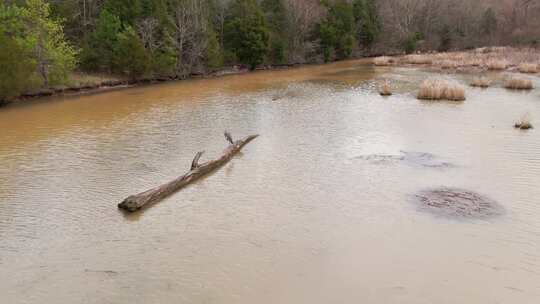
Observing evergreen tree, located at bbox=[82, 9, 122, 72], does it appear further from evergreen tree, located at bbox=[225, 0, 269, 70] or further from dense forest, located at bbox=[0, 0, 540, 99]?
evergreen tree, located at bbox=[225, 0, 269, 70]

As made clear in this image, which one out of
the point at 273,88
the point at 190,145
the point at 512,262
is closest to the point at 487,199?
the point at 512,262

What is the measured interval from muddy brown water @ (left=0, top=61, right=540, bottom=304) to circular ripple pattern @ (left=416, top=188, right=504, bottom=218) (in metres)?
0.31

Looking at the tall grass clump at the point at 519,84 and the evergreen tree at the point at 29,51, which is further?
the tall grass clump at the point at 519,84

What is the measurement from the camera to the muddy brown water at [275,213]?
8.23m

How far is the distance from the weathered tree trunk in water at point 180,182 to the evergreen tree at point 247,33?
3100cm

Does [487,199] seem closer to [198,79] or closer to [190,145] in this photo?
[190,145]

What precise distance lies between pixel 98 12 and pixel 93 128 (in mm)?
24025

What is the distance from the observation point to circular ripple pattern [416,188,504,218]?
35.6 ft

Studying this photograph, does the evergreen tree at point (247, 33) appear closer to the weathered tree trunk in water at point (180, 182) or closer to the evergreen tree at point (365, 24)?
the evergreen tree at point (365, 24)

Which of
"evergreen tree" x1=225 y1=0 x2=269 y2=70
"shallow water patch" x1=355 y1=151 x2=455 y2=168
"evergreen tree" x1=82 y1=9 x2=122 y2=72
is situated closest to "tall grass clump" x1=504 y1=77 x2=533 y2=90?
"shallow water patch" x1=355 y1=151 x2=455 y2=168

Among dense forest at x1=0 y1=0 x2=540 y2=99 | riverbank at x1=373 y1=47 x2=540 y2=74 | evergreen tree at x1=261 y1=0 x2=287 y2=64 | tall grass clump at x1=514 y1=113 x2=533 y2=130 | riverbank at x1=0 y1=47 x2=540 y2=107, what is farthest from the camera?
evergreen tree at x1=261 y1=0 x2=287 y2=64

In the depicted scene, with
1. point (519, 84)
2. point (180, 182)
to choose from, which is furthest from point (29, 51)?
point (519, 84)

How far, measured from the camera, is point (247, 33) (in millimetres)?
45938

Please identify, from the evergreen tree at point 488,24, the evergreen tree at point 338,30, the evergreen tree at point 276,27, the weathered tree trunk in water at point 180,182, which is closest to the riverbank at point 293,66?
the evergreen tree at point 276,27
